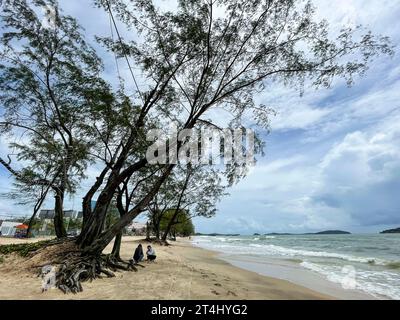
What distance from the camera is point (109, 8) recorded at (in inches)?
469

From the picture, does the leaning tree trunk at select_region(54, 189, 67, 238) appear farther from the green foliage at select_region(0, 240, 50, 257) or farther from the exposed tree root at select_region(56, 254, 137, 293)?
the exposed tree root at select_region(56, 254, 137, 293)

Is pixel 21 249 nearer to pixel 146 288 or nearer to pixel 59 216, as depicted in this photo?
pixel 59 216

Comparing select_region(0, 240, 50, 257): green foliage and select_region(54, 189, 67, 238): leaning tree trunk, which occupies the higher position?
select_region(54, 189, 67, 238): leaning tree trunk

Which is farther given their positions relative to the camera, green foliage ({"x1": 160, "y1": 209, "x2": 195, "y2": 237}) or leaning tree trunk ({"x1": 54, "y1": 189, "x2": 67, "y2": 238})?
green foliage ({"x1": 160, "y1": 209, "x2": 195, "y2": 237})

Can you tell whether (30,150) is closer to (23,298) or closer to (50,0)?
(50,0)

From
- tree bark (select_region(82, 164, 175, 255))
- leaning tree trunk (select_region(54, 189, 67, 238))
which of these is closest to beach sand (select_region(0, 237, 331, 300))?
tree bark (select_region(82, 164, 175, 255))

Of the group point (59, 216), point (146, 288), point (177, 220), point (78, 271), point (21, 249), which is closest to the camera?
point (78, 271)

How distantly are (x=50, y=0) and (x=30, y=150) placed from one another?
36.9ft

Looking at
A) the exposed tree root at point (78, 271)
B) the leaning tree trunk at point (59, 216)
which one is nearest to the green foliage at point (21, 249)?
the leaning tree trunk at point (59, 216)

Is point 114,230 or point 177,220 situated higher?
point 177,220

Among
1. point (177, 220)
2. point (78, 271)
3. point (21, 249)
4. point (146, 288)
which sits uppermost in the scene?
point (177, 220)

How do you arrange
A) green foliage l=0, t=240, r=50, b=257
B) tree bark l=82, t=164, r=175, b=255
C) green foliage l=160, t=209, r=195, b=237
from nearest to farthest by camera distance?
tree bark l=82, t=164, r=175, b=255, green foliage l=0, t=240, r=50, b=257, green foliage l=160, t=209, r=195, b=237

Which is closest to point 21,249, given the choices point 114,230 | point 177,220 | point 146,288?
point 114,230
